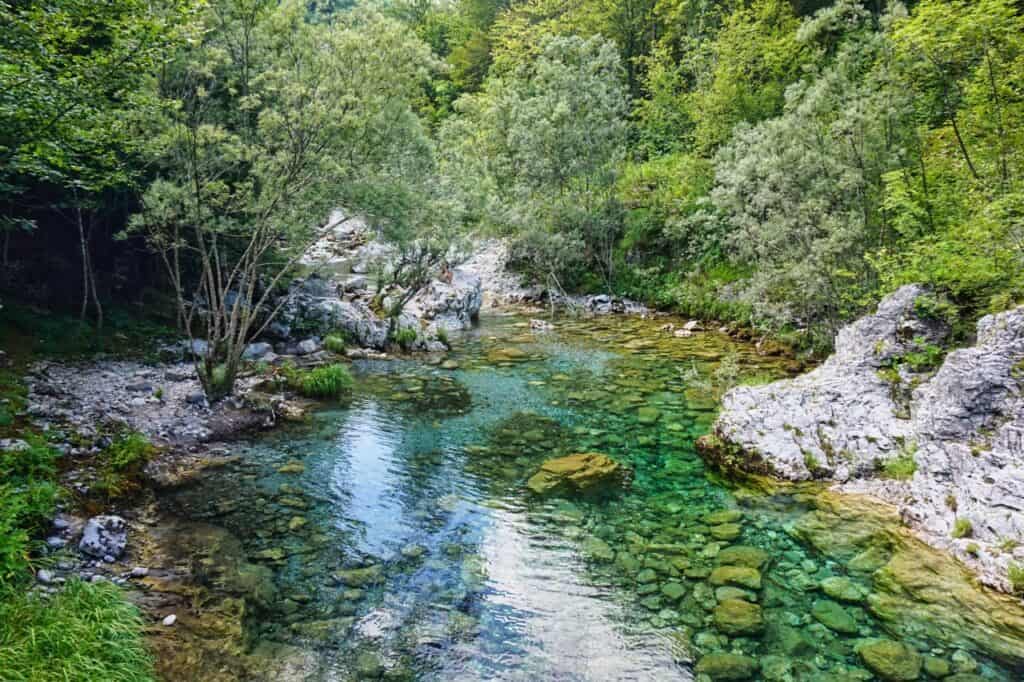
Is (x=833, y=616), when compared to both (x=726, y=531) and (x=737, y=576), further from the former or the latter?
(x=726, y=531)

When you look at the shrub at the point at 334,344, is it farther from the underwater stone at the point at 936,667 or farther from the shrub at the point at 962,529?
the underwater stone at the point at 936,667

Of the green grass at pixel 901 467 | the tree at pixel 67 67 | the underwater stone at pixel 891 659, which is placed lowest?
the underwater stone at pixel 891 659

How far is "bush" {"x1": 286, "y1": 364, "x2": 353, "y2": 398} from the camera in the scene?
1817 cm

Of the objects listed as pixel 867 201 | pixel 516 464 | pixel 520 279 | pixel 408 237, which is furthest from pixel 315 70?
pixel 520 279

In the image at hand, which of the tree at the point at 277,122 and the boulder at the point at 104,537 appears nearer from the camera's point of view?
the boulder at the point at 104,537

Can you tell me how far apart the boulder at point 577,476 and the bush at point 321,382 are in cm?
814

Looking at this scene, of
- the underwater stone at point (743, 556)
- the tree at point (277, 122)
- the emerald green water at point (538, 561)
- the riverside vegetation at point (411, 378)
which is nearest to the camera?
the emerald green water at point (538, 561)

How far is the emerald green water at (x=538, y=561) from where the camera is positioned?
748cm

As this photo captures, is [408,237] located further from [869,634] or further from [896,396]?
[869,634]

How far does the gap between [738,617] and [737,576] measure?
3.39 ft

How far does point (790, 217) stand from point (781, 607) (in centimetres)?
1547

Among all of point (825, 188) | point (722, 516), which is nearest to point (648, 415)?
point (722, 516)

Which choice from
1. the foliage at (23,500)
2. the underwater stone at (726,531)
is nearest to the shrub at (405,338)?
the foliage at (23,500)

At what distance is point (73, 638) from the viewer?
20.0 ft
